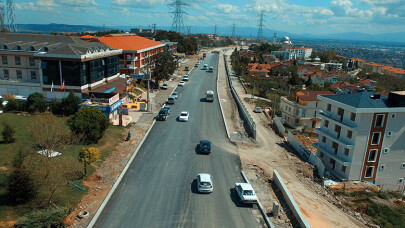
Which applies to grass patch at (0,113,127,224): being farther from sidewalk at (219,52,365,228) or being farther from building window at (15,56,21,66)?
building window at (15,56,21,66)

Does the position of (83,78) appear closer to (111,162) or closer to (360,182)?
(111,162)

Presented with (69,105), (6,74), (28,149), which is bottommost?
→ (28,149)

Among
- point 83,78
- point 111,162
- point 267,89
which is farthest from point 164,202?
point 267,89

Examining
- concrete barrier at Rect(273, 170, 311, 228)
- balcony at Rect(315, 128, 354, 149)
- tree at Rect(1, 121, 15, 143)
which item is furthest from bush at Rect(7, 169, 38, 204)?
balcony at Rect(315, 128, 354, 149)

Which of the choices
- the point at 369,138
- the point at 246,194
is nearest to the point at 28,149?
the point at 246,194

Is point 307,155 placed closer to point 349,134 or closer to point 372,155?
point 349,134
